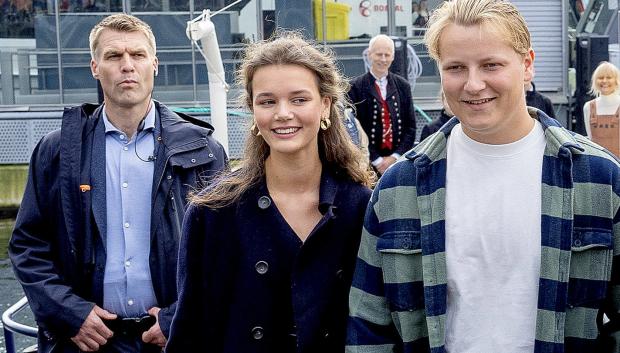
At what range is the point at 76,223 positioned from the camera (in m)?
4.15

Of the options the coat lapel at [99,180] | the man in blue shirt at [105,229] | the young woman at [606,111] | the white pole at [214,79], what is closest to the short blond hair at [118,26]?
the man in blue shirt at [105,229]

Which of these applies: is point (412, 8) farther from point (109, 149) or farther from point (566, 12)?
point (109, 149)

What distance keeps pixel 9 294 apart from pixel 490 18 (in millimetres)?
8774

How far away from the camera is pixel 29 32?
17719 millimetres

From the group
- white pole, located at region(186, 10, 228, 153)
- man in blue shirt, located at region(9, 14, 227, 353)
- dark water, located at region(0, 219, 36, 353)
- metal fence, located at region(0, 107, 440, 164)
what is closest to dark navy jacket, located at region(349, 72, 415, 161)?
white pole, located at region(186, 10, 228, 153)

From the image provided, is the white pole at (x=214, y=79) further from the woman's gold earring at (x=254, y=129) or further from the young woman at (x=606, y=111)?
the woman's gold earring at (x=254, y=129)

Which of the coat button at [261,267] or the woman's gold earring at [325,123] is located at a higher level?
the woman's gold earring at [325,123]

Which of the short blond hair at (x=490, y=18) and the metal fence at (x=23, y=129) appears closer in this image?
the short blond hair at (x=490, y=18)

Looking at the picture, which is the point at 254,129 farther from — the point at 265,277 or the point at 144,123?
the point at 144,123

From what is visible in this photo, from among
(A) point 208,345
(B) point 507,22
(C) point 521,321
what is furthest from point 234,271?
(B) point 507,22

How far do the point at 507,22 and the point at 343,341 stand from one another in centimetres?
107

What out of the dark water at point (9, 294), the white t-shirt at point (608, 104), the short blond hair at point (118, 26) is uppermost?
the short blond hair at point (118, 26)

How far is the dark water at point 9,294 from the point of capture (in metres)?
8.48

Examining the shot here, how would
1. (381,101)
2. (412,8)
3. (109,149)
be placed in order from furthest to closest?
(412,8) → (381,101) → (109,149)
